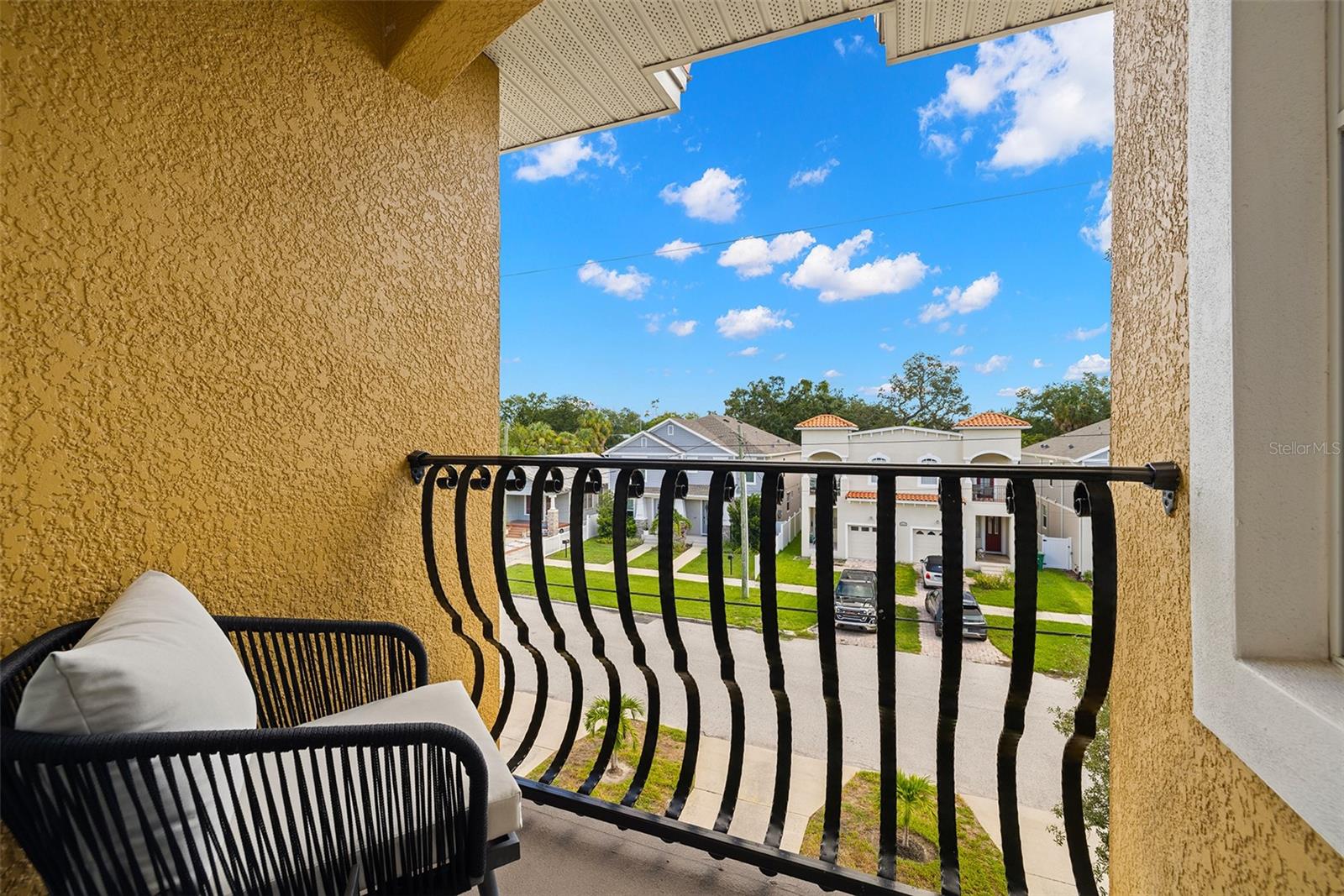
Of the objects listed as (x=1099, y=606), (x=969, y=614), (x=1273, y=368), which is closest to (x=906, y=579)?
(x=969, y=614)

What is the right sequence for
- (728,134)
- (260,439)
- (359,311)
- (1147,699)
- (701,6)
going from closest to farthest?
(1147,699) → (260,439) → (359,311) → (701,6) → (728,134)

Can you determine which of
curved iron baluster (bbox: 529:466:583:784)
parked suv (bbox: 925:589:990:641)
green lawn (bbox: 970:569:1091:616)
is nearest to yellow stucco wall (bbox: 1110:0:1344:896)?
green lawn (bbox: 970:569:1091:616)

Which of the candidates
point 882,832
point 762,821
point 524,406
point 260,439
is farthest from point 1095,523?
point 524,406

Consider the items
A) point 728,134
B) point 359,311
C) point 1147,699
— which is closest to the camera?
point 1147,699

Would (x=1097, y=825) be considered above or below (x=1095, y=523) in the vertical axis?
below

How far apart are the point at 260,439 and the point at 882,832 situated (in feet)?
6.68

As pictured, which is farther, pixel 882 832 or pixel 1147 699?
pixel 882 832

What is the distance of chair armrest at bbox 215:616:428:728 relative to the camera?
4.70ft

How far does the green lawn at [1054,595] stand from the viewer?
159cm

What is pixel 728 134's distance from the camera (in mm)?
4109

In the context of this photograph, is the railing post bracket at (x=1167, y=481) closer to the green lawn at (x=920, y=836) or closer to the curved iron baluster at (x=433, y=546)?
the green lawn at (x=920, y=836)

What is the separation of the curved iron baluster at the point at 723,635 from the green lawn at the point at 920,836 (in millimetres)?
417

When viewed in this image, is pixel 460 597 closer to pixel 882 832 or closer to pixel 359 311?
pixel 359 311

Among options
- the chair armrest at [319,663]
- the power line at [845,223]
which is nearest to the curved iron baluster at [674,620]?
the chair armrest at [319,663]
